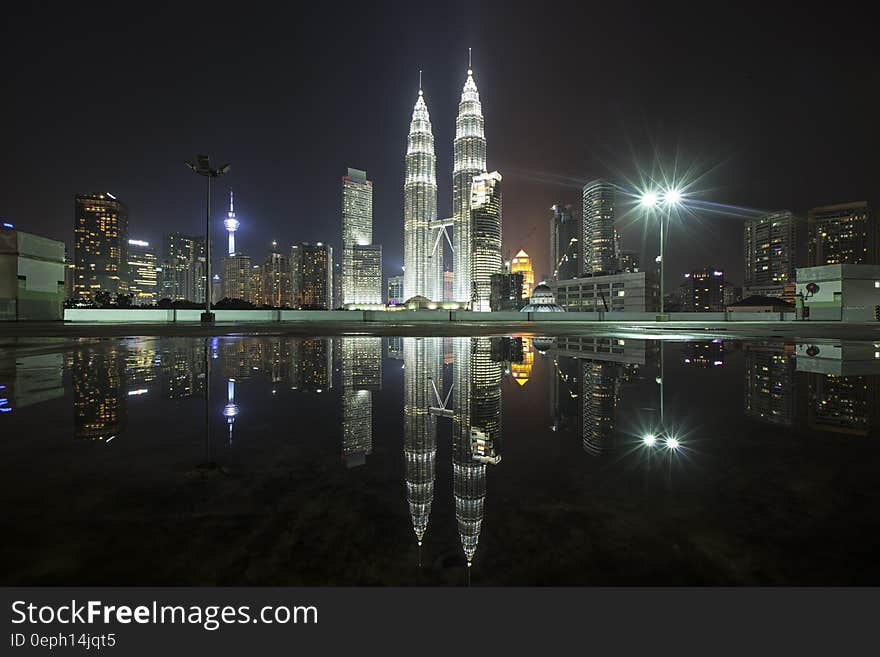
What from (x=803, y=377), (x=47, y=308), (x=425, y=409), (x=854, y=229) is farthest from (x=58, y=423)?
(x=854, y=229)

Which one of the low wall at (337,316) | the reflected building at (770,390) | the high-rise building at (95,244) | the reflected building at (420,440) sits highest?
the high-rise building at (95,244)

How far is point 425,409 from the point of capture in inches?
187

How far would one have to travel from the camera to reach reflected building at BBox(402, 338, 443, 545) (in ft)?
7.51

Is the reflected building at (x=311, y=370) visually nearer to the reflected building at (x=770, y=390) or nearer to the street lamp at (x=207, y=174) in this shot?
the reflected building at (x=770, y=390)

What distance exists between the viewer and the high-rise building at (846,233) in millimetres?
178125

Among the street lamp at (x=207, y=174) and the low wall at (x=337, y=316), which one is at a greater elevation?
the street lamp at (x=207, y=174)

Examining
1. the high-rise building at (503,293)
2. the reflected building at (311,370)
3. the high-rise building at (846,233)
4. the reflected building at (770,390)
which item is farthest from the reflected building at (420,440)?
the high-rise building at (846,233)

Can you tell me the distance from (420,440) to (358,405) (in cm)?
169

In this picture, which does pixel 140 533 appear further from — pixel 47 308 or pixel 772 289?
pixel 772 289

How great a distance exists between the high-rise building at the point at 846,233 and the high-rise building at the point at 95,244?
330875mm

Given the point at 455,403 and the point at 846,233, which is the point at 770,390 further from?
the point at 846,233

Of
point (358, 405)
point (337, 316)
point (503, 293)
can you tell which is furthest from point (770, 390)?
point (503, 293)

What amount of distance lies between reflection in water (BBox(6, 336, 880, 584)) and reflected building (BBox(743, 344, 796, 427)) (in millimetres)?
24
